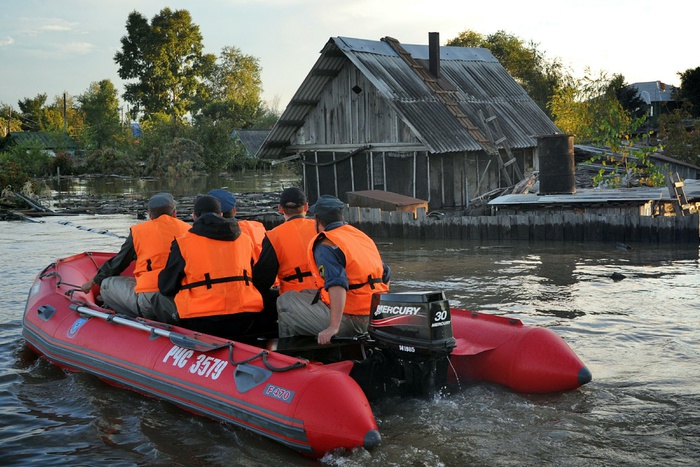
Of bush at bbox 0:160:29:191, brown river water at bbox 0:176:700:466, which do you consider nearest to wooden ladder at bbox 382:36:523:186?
brown river water at bbox 0:176:700:466

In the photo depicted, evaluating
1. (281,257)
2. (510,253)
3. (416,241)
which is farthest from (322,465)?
(416,241)

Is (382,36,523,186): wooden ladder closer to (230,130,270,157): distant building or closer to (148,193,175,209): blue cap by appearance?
(148,193,175,209): blue cap

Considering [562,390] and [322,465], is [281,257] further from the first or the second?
[562,390]

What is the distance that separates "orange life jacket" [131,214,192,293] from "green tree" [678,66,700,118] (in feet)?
167

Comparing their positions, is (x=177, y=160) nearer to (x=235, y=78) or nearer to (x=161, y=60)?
(x=161, y=60)

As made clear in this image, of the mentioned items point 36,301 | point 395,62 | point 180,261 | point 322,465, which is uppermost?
point 395,62

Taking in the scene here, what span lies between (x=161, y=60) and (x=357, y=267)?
7601 cm

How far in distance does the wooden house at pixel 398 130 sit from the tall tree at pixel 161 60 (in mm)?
54916

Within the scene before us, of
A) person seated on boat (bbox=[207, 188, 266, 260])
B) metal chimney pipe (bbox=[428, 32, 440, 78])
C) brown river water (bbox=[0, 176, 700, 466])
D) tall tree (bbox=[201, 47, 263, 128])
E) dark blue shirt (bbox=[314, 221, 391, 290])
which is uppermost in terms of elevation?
tall tree (bbox=[201, 47, 263, 128])

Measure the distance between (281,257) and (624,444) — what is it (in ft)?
11.4

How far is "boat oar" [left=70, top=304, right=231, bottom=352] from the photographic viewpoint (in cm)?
744

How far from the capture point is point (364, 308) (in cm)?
756

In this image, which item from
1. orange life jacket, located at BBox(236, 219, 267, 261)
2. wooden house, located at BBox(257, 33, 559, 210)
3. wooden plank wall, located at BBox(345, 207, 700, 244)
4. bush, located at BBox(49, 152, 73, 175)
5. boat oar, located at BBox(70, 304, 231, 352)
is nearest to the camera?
boat oar, located at BBox(70, 304, 231, 352)

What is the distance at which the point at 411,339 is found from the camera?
6.98m
